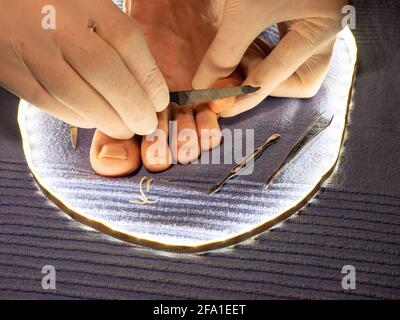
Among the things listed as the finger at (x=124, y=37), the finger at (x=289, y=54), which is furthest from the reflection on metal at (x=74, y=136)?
the finger at (x=289, y=54)

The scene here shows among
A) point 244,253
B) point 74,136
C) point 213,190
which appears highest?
point 74,136

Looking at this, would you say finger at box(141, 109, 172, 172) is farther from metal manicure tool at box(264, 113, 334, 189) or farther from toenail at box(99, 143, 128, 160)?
metal manicure tool at box(264, 113, 334, 189)

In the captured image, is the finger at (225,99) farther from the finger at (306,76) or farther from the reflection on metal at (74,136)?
the reflection on metal at (74,136)

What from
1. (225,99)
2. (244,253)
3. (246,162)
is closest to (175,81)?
(225,99)

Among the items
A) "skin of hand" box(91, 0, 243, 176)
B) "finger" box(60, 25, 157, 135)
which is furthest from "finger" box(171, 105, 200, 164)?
"finger" box(60, 25, 157, 135)

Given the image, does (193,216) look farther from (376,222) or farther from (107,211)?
(376,222)

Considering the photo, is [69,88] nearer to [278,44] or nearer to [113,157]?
[113,157]
